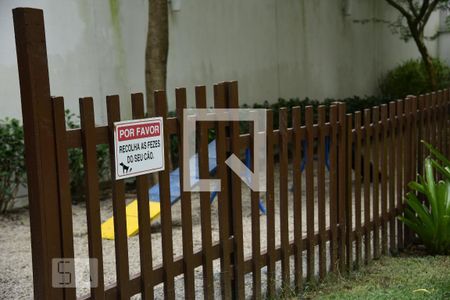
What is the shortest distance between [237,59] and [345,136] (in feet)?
21.5

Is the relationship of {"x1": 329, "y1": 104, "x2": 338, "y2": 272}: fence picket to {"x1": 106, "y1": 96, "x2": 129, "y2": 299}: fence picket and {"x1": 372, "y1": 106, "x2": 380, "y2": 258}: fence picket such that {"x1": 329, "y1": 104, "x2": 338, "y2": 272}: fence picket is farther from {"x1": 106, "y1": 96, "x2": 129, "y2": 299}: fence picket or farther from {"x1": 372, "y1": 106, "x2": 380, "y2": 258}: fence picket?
{"x1": 106, "y1": 96, "x2": 129, "y2": 299}: fence picket

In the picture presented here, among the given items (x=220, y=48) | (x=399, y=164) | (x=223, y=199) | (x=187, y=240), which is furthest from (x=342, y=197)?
(x=220, y=48)

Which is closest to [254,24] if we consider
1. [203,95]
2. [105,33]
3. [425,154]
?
[105,33]

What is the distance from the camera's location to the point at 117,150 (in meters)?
2.94

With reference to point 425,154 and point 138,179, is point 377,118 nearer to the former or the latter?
point 425,154

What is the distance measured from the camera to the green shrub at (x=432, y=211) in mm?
5098

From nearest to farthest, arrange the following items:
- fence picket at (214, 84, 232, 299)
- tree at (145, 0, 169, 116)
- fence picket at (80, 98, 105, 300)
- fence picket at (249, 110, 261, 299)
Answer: fence picket at (80, 98, 105, 300) < fence picket at (214, 84, 232, 299) < fence picket at (249, 110, 261, 299) < tree at (145, 0, 169, 116)

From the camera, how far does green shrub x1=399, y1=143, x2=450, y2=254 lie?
5098 mm

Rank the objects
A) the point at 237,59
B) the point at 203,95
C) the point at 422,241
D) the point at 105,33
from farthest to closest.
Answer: the point at 237,59
the point at 105,33
the point at 422,241
the point at 203,95

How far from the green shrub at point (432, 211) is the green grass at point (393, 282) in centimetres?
18

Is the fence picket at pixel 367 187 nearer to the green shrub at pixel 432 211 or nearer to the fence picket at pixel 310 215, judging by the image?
the green shrub at pixel 432 211

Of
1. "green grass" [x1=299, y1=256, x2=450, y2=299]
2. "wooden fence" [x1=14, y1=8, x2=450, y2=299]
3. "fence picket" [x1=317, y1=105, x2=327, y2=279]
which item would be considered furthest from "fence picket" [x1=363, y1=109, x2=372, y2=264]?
"fence picket" [x1=317, y1=105, x2=327, y2=279]

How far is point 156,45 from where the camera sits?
24.6ft

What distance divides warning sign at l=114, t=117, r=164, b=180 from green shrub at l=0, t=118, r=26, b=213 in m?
4.17
